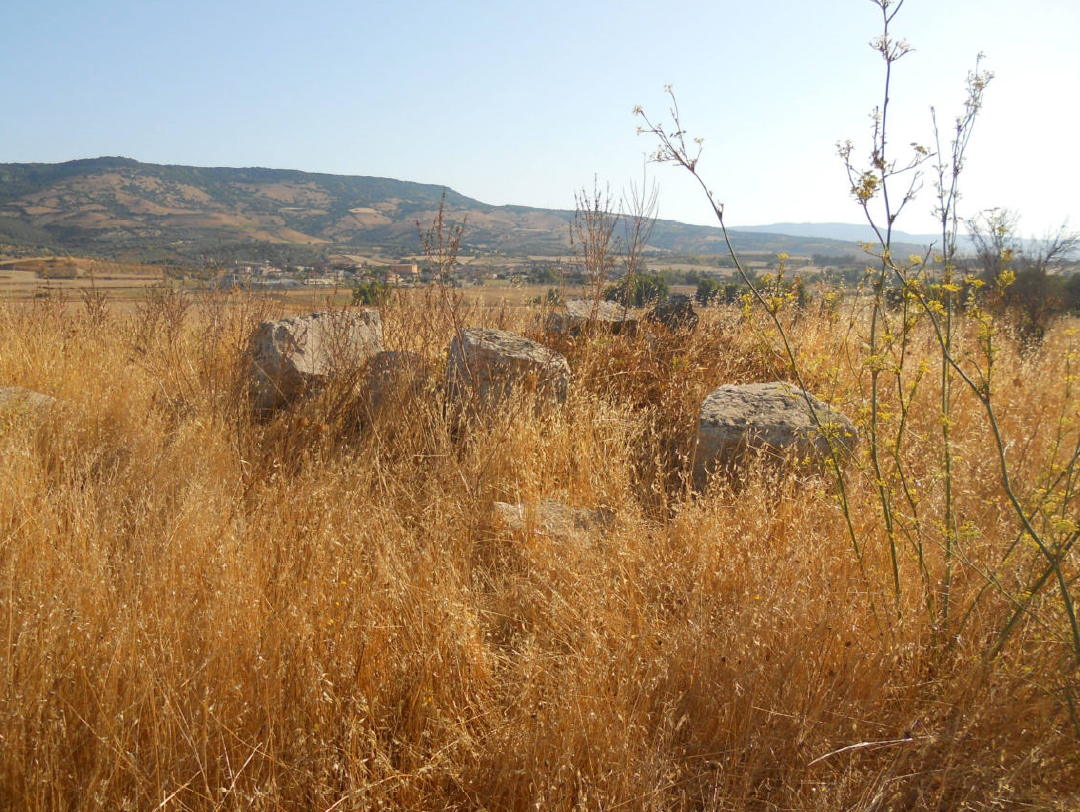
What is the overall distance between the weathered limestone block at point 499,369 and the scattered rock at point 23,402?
252 centimetres

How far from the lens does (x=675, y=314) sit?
22.4 ft

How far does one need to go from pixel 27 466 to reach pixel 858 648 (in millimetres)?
3644

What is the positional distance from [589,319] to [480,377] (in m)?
1.66

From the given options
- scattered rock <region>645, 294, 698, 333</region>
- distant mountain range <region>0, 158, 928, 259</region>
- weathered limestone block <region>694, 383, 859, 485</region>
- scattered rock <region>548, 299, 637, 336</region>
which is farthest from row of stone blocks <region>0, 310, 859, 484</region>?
distant mountain range <region>0, 158, 928, 259</region>

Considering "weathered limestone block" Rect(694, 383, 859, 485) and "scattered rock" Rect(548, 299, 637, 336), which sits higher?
"scattered rock" Rect(548, 299, 637, 336)

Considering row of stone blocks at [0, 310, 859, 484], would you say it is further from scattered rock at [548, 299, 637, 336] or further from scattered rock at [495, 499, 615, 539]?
scattered rock at [548, 299, 637, 336]

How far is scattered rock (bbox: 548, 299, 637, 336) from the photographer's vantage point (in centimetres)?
592

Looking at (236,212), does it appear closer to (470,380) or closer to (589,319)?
(589,319)

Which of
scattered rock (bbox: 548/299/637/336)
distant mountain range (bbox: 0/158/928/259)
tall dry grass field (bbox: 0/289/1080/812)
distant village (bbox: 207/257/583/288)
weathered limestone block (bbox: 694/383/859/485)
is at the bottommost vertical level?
tall dry grass field (bbox: 0/289/1080/812)

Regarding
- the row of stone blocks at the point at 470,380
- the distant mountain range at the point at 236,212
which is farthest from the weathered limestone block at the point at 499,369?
the distant mountain range at the point at 236,212

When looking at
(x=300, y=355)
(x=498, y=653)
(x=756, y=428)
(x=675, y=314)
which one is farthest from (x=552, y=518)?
(x=675, y=314)

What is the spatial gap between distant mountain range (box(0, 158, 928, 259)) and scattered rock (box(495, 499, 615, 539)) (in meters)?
43.4

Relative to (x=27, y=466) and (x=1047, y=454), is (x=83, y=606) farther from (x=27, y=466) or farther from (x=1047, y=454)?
(x=1047, y=454)

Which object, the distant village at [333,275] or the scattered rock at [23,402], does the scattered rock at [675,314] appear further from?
the scattered rock at [23,402]
